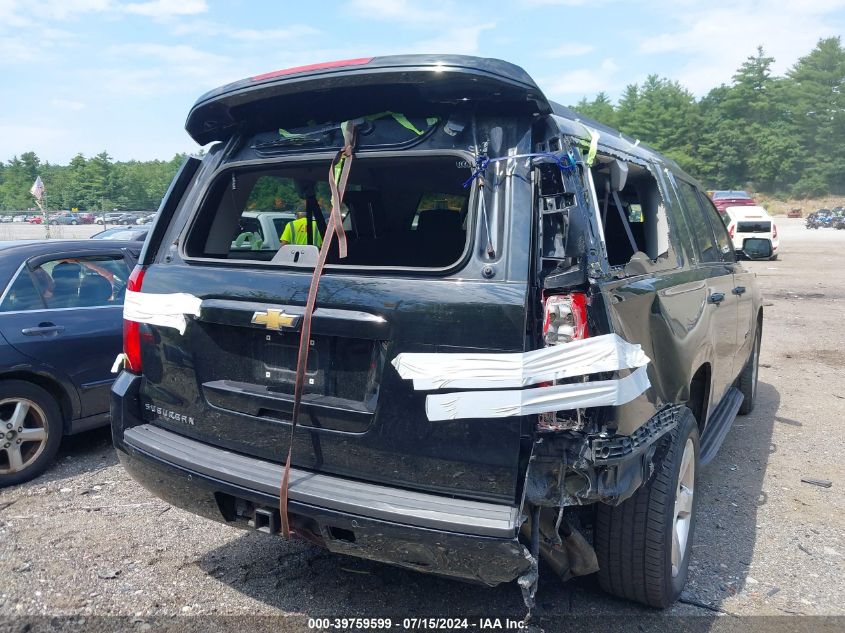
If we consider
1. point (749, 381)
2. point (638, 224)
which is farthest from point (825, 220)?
point (638, 224)

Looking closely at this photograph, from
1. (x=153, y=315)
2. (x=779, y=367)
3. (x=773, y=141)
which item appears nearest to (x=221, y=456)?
(x=153, y=315)

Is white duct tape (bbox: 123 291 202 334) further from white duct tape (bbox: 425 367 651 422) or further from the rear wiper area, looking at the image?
white duct tape (bbox: 425 367 651 422)

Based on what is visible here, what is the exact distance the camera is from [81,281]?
17.1 feet

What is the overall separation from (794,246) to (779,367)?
88.6 ft

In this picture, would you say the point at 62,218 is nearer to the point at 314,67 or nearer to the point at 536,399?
the point at 314,67

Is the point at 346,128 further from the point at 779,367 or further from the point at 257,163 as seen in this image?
the point at 779,367

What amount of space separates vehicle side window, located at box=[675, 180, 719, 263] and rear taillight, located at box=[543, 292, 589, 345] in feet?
6.94

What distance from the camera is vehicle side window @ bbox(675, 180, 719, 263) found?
4156 mm

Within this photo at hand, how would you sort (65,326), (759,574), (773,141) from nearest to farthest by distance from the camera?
(759,574), (65,326), (773,141)

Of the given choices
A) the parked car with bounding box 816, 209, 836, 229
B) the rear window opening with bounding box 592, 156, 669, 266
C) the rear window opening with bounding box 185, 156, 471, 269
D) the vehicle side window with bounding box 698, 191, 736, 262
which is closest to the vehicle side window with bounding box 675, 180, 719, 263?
the vehicle side window with bounding box 698, 191, 736, 262

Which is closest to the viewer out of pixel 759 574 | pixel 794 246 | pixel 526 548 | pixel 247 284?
pixel 526 548

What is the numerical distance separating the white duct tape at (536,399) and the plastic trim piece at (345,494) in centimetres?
31

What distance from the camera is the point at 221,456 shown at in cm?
276

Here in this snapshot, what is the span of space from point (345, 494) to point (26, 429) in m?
3.24
